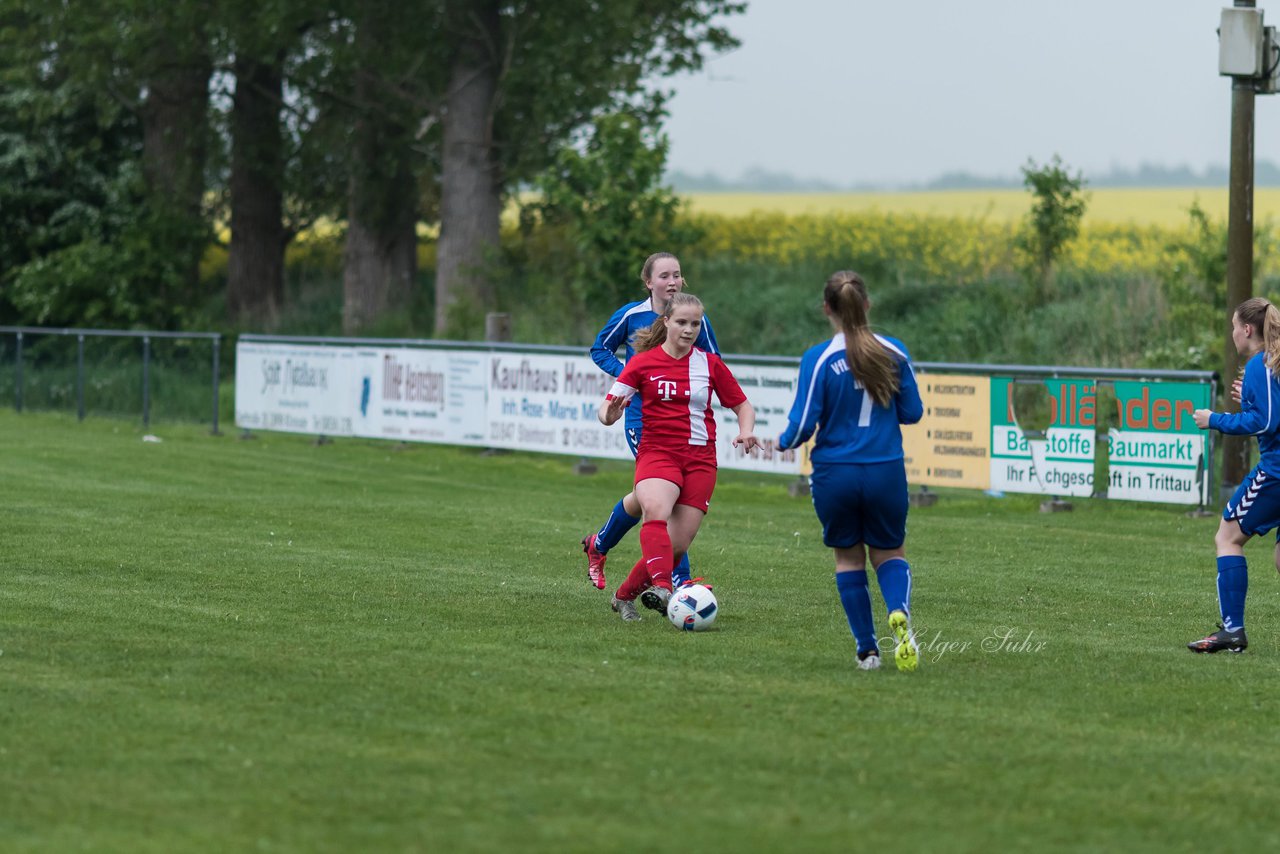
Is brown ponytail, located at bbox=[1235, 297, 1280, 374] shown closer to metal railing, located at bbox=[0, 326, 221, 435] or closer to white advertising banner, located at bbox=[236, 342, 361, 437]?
white advertising banner, located at bbox=[236, 342, 361, 437]

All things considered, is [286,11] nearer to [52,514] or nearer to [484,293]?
[484,293]

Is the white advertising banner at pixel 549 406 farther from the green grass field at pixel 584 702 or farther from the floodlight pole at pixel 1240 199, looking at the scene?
the floodlight pole at pixel 1240 199

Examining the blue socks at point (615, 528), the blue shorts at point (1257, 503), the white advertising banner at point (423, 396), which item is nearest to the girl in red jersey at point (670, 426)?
the blue socks at point (615, 528)

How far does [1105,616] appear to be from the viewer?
33.7ft

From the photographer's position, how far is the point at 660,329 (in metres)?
9.54

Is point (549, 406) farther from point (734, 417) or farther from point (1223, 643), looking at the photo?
point (1223, 643)

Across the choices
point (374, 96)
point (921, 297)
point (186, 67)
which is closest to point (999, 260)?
point (921, 297)

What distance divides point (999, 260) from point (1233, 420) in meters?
23.7

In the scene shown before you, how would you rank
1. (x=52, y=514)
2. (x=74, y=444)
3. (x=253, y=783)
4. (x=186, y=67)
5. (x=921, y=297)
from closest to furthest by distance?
(x=253, y=783), (x=52, y=514), (x=74, y=444), (x=921, y=297), (x=186, y=67)

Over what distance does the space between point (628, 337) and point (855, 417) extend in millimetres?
2723

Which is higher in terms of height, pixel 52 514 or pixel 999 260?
pixel 999 260

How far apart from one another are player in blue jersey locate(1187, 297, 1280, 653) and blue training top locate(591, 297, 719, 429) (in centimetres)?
267

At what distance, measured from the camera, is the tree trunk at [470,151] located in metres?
32.4

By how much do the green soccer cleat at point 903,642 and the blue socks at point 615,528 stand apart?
8.07 feet
